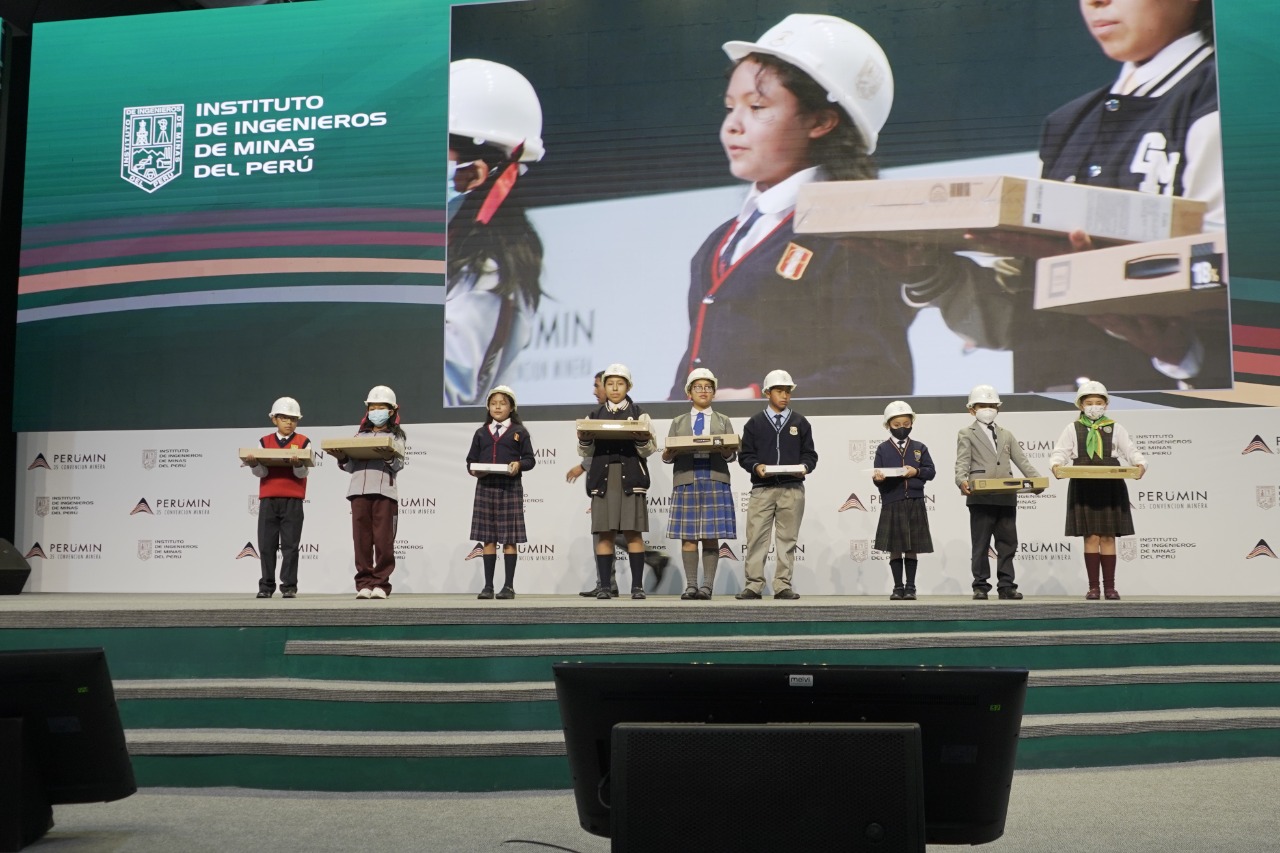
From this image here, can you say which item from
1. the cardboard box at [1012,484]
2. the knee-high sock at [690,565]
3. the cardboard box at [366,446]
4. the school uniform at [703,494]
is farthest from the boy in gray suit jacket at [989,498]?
the cardboard box at [366,446]

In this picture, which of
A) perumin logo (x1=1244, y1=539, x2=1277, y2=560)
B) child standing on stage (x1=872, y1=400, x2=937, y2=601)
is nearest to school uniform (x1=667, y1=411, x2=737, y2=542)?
child standing on stage (x1=872, y1=400, x2=937, y2=601)

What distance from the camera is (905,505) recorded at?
7.04 m

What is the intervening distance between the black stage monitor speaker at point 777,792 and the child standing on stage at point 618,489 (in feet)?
17.7

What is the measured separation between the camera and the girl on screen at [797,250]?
8461 mm

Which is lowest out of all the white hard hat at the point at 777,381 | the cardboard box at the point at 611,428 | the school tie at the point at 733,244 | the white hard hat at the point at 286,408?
the cardboard box at the point at 611,428

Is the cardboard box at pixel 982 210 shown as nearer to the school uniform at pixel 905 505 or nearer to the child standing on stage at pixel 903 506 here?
the child standing on stage at pixel 903 506

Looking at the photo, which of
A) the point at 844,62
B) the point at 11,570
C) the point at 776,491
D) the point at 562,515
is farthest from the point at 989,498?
the point at 11,570

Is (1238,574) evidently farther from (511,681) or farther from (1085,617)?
(511,681)

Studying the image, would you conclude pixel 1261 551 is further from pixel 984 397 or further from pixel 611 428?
pixel 611 428

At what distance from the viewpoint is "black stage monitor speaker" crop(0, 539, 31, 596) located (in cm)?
821

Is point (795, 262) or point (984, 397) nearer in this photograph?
point (984, 397)

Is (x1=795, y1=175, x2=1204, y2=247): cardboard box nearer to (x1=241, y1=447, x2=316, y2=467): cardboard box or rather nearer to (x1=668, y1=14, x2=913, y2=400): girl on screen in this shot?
(x1=668, y1=14, x2=913, y2=400): girl on screen

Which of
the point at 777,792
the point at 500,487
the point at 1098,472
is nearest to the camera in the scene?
the point at 777,792

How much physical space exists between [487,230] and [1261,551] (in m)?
6.40
